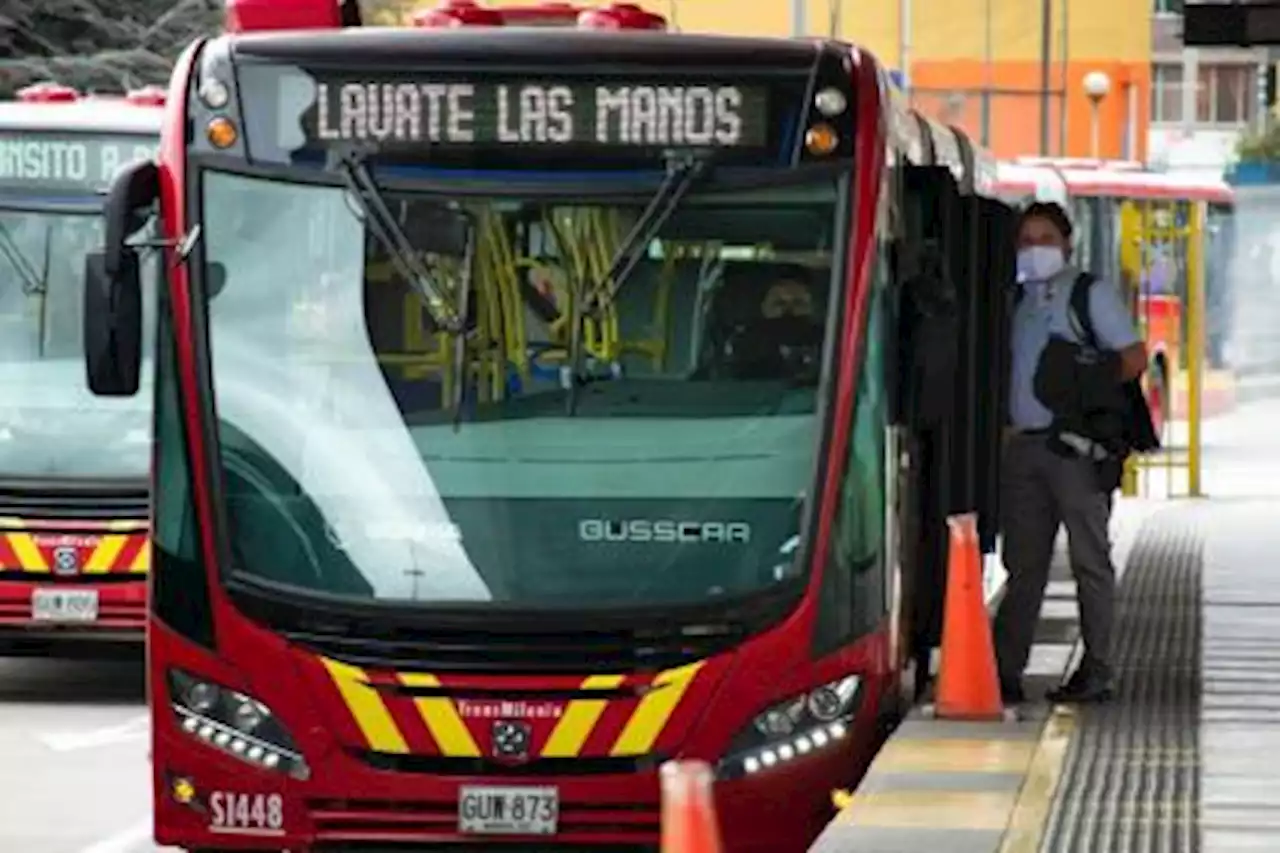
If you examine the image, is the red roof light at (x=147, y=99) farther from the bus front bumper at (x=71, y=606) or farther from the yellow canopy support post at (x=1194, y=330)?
the yellow canopy support post at (x=1194, y=330)

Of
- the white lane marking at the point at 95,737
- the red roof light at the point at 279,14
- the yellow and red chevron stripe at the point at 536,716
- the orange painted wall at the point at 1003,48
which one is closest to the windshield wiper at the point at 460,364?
the yellow and red chevron stripe at the point at 536,716

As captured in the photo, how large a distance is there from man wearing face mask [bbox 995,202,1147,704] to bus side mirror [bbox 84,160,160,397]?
385cm

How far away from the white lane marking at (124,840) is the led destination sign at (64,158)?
564cm

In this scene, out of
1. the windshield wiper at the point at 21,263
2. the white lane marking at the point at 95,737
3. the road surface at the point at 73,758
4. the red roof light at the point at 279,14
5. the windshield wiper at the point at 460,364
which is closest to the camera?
the windshield wiper at the point at 460,364

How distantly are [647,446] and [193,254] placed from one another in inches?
61.1

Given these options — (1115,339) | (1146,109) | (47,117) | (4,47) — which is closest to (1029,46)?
(1146,109)

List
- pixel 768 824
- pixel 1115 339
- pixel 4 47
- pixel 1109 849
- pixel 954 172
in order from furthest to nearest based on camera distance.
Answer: pixel 4 47 < pixel 954 172 < pixel 1115 339 < pixel 768 824 < pixel 1109 849

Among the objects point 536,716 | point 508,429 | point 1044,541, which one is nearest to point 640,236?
point 508,429

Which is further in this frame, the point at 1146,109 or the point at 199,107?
the point at 1146,109

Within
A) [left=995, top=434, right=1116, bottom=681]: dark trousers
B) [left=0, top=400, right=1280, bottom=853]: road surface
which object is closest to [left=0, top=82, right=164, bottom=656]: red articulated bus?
[left=0, top=400, right=1280, bottom=853]: road surface

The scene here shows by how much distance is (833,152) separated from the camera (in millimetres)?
11477

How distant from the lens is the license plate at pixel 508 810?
1104 centimetres

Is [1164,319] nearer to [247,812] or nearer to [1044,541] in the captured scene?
[1044,541]

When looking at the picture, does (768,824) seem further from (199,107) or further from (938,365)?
(199,107)
